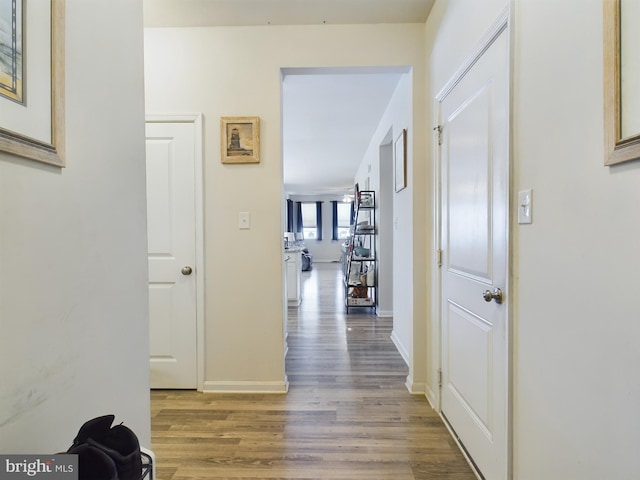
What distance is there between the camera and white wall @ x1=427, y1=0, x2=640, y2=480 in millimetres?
779

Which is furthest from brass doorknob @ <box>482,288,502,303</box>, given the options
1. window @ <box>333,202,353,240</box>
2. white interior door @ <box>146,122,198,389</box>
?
window @ <box>333,202,353,240</box>

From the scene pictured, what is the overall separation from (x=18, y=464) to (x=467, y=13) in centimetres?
232

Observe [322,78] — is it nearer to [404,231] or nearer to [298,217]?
[404,231]

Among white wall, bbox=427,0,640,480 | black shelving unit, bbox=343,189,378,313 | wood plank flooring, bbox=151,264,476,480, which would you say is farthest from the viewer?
black shelving unit, bbox=343,189,378,313

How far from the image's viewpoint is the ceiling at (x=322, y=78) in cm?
211

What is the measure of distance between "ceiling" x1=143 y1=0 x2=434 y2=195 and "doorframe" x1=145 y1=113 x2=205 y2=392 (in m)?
0.66

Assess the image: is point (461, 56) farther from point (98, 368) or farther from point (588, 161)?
point (98, 368)

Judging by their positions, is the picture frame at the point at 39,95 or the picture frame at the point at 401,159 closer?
the picture frame at the point at 39,95

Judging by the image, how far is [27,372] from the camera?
2.53 feet

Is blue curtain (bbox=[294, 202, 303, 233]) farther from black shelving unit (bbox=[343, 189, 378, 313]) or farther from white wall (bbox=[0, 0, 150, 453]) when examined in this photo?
white wall (bbox=[0, 0, 150, 453])

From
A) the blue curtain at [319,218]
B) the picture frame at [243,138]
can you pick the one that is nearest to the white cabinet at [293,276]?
A: the picture frame at [243,138]

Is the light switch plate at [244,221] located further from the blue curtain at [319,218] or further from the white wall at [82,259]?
the blue curtain at [319,218]

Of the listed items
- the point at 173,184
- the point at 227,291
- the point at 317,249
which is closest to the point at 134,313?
the point at 227,291

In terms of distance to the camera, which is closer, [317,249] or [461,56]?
[461,56]
